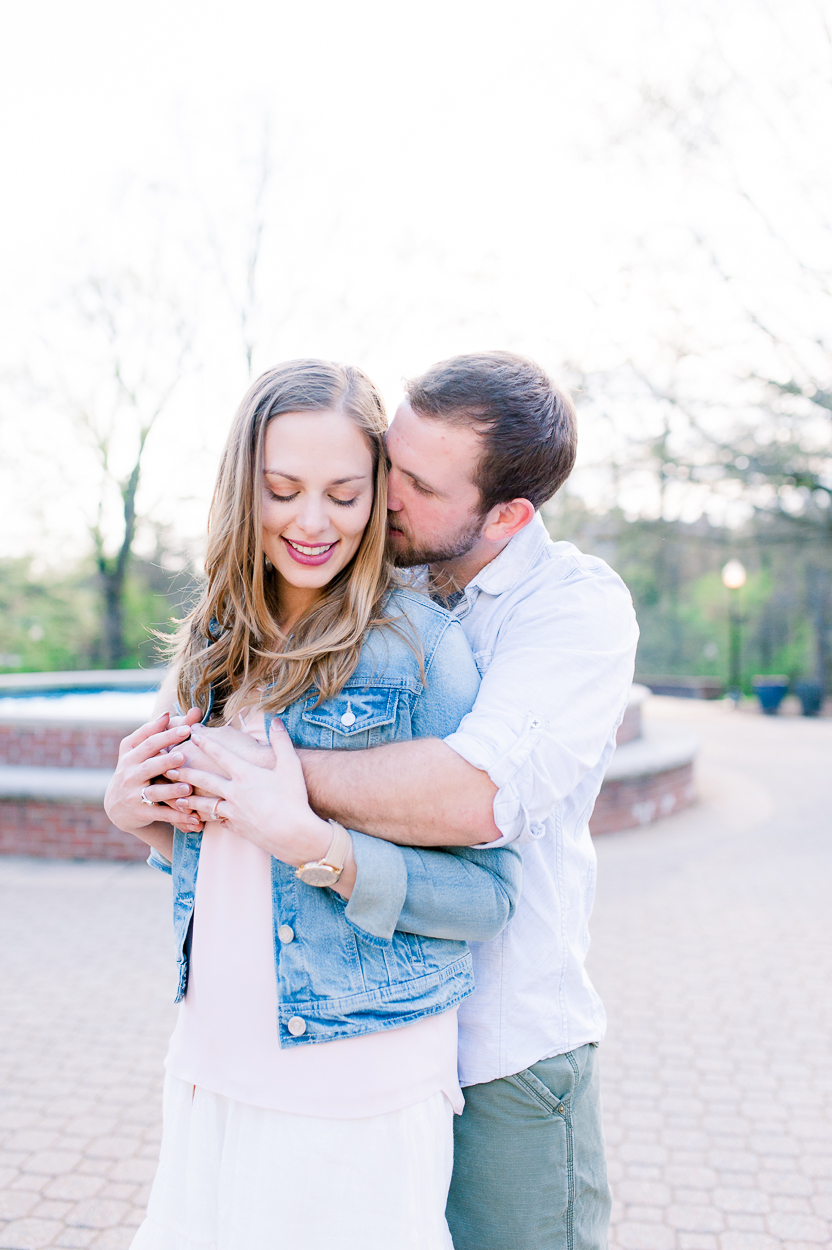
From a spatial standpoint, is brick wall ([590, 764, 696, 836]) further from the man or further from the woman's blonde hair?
the woman's blonde hair

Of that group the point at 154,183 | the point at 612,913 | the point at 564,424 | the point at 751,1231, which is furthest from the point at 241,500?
the point at 154,183

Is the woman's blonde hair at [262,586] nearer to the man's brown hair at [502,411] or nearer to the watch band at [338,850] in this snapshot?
the man's brown hair at [502,411]

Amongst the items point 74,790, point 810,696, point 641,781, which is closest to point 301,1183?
point 74,790

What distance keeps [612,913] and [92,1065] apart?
3503mm

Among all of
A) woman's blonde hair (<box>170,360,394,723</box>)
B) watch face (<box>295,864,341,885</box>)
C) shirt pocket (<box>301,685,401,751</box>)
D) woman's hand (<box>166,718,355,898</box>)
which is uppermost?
woman's blonde hair (<box>170,360,394,723</box>)

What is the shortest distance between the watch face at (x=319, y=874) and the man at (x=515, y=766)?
98mm

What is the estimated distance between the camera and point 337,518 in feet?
5.45

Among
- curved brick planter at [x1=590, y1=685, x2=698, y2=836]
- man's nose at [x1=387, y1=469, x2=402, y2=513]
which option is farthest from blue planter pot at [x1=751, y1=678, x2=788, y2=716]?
man's nose at [x1=387, y1=469, x2=402, y2=513]

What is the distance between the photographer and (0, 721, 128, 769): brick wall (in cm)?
746

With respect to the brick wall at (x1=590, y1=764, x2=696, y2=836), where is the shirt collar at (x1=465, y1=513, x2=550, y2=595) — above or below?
above

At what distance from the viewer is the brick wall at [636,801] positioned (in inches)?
317

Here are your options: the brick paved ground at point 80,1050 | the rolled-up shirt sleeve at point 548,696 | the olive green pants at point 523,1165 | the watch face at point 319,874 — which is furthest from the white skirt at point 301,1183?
the brick paved ground at point 80,1050

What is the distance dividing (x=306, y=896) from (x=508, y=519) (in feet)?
2.76

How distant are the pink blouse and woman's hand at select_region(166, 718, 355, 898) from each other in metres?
0.09
